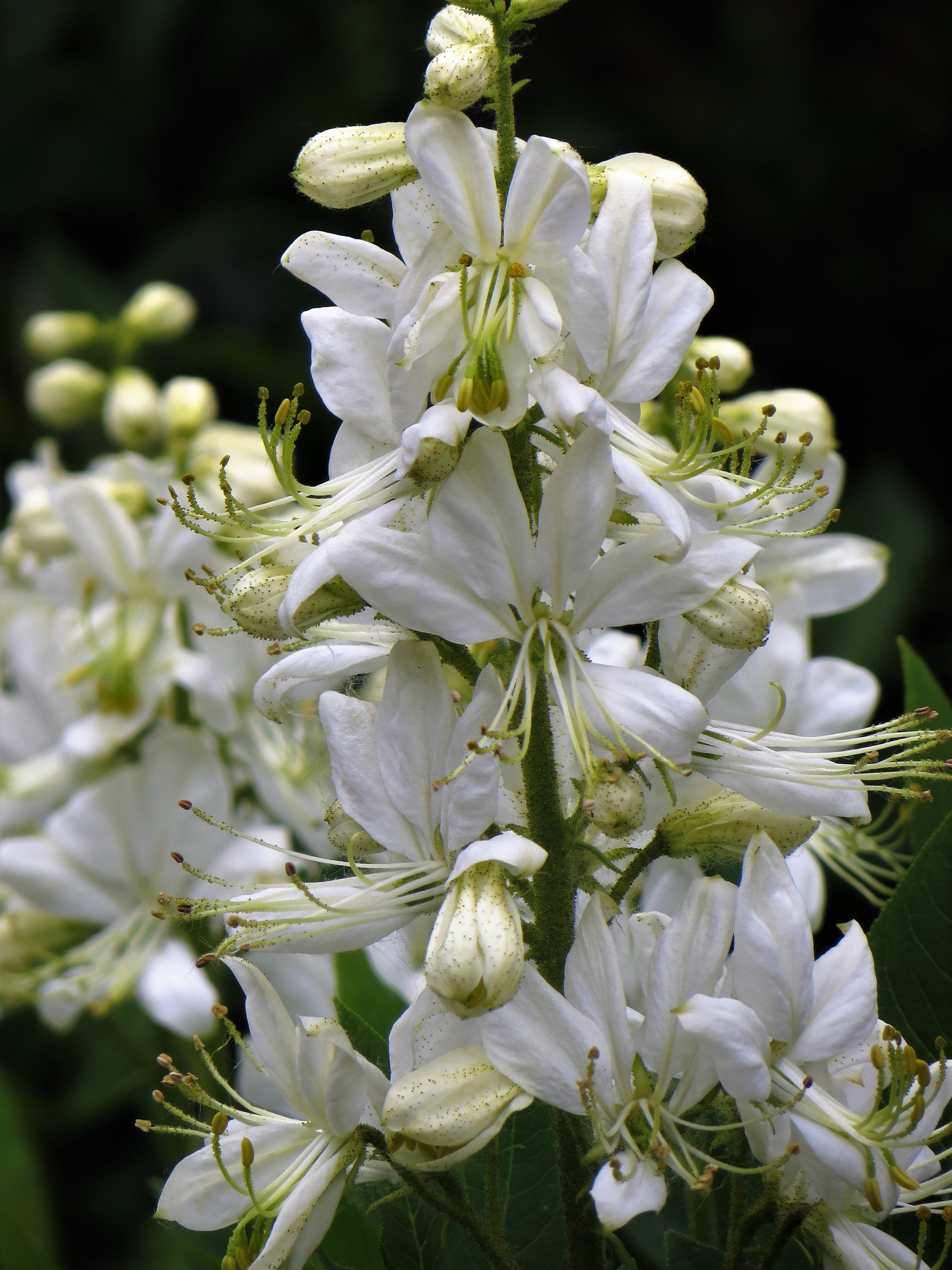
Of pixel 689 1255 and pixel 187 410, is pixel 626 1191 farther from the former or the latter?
pixel 187 410

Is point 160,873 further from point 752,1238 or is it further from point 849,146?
point 849,146

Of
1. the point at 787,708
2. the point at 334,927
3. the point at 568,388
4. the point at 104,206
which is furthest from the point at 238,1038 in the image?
the point at 104,206

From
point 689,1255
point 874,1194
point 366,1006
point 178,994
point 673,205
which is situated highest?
point 673,205

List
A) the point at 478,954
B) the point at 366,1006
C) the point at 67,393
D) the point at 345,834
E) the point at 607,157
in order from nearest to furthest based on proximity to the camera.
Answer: the point at 478,954
the point at 345,834
the point at 366,1006
the point at 67,393
the point at 607,157

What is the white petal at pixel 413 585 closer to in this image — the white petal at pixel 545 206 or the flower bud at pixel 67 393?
the white petal at pixel 545 206

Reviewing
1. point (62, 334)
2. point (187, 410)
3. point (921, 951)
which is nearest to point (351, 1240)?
point (921, 951)

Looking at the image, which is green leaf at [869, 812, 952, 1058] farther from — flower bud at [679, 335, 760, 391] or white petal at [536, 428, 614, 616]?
flower bud at [679, 335, 760, 391]

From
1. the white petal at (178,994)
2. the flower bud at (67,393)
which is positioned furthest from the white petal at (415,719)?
the flower bud at (67,393)
